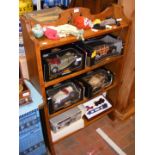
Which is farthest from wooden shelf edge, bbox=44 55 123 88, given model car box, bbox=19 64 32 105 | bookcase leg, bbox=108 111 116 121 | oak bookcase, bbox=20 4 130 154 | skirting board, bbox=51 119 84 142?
bookcase leg, bbox=108 111 116 121

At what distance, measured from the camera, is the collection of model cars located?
1.19m

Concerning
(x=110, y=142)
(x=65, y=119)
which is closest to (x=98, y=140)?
(x=110, y=142)

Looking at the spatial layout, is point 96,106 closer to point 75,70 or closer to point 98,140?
point 98,140

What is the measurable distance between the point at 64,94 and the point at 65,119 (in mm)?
259

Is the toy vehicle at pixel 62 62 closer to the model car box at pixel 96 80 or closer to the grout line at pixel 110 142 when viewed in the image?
the model car box at pixel 96 80

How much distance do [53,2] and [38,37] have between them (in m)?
0.63

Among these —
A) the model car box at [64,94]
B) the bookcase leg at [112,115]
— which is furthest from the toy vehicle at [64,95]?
the bookcase leg at [112,115]

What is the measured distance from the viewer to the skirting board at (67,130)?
4.97 ft

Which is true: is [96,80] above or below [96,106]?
above

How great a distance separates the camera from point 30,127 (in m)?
1.20

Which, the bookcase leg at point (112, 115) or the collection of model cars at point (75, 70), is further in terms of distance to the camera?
the bookcase leg at point (112, 115)
